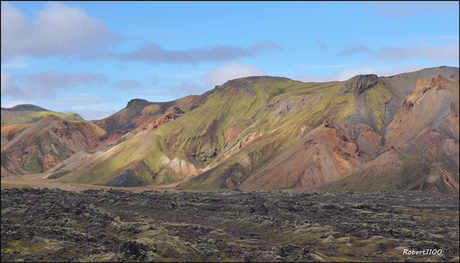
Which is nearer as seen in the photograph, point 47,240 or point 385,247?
point 47,240

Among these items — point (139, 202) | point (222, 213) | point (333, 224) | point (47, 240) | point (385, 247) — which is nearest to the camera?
point (47, 240)

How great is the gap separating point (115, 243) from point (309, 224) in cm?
5166

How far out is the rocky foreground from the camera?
65.0 metres

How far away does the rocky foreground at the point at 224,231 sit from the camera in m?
65.0

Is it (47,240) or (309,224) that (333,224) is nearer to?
(309,224)

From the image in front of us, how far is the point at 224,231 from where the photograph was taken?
301 ft

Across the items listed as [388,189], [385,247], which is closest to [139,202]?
[385,247]

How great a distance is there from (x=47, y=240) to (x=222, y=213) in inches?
2525

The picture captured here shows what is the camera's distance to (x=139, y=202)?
132875 millimetres

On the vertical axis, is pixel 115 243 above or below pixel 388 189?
above

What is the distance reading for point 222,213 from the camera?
123500 millimetres

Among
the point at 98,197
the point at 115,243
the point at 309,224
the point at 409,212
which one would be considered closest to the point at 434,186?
the point at 409,212

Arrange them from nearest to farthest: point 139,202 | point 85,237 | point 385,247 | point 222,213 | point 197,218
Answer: point 85,237 → point 385,247 → point 197,218 → point 222,213 → point 139,202

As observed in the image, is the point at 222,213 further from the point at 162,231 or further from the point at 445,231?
the point at 445,231
